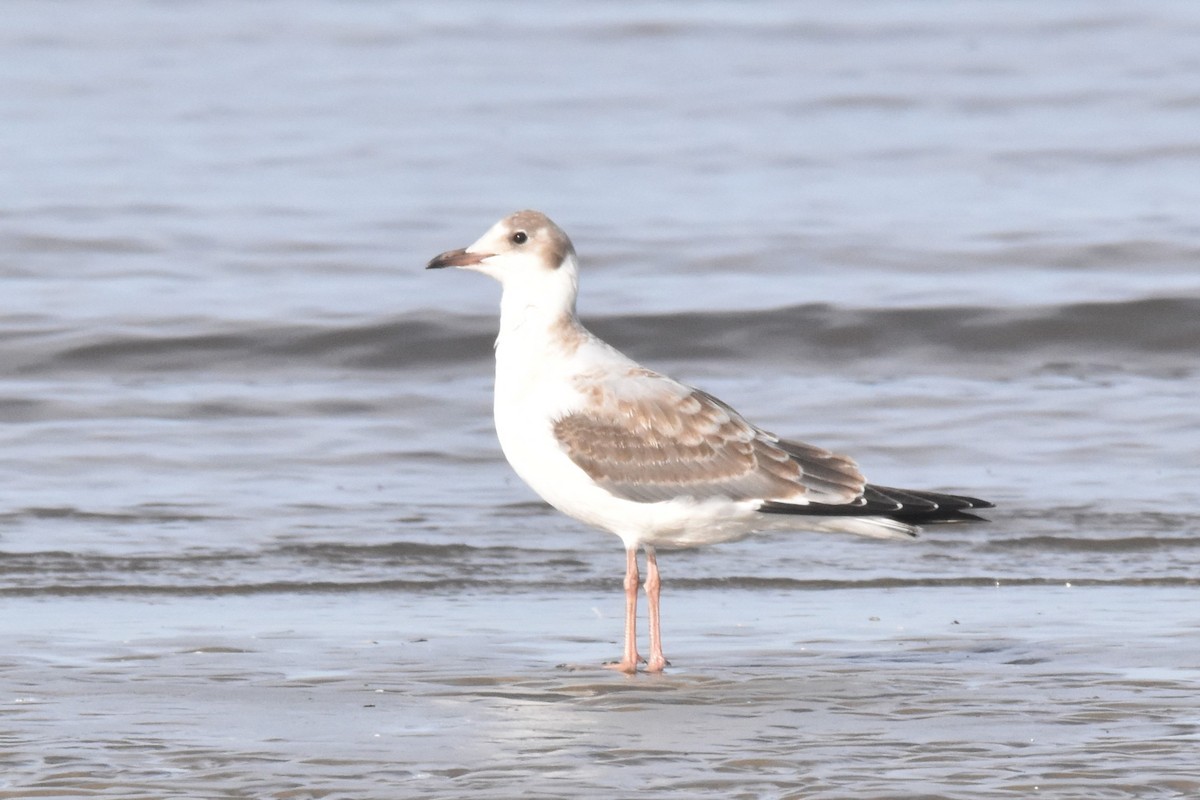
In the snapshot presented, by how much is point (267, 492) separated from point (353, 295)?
573 cm

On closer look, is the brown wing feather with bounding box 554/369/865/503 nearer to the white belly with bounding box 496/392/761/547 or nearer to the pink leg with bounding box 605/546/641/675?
the white belly with bounding box 496/392/761/547

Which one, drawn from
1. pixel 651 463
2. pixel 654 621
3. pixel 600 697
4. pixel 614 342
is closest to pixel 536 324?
pixel 651 463

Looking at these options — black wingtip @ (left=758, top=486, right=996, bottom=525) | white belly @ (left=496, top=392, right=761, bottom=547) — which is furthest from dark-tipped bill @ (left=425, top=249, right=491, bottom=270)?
black wingtip @ (left=758, top=486, right=996, bottom=525)

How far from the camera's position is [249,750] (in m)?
5.19

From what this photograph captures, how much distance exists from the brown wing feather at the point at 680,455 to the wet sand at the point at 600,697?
542 mm

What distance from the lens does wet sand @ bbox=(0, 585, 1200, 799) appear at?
16.2ft

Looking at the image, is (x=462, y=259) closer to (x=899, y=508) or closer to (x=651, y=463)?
(x=651, y=463)

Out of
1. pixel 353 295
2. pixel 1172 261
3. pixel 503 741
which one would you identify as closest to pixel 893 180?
pixel 1172 261

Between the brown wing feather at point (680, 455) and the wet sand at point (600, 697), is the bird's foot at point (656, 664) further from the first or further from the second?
the brown wing feather at point (680, 455)

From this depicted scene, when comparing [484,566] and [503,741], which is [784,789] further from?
[484,566]

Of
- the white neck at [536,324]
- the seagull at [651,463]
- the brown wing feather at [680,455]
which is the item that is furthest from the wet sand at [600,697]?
the white neck at [536,324]

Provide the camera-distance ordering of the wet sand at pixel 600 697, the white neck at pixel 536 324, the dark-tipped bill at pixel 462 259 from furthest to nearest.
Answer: the dark-tipped bill at pixel 462 259 < the white neck at pixel 536 324 < the wet sand at pixel 600 697

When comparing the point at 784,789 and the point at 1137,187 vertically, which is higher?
the point at 1137,187

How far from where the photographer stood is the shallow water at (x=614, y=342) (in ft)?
18.2
